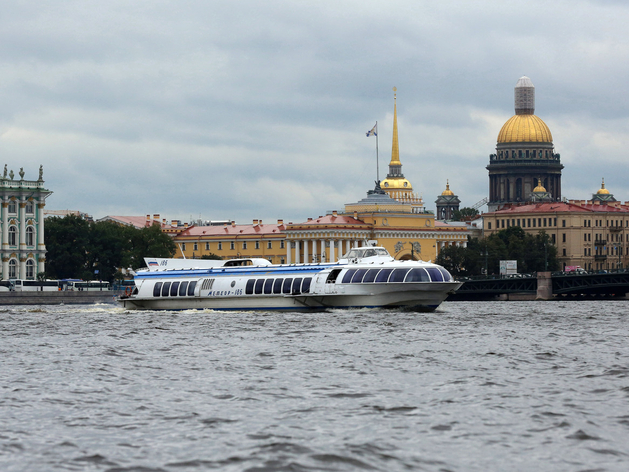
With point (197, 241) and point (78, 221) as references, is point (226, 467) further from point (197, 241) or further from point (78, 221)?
point (197, 241)

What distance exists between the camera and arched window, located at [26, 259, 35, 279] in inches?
4269

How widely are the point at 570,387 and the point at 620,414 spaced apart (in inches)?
139

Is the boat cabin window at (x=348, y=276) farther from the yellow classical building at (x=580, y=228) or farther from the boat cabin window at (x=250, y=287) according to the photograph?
the yellow classical building at (x=580, y=228)

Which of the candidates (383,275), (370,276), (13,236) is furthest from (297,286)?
(13,236)

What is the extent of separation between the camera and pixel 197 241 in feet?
516

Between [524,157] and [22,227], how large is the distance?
105 meters

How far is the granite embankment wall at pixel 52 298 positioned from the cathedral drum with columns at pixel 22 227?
12983 mm

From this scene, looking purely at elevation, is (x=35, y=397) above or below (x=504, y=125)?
below

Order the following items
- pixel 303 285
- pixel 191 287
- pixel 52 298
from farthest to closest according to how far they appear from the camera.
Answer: pixel 52 298 → pixel 191 287 → pixel 303 285

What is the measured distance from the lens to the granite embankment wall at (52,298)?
90.3m

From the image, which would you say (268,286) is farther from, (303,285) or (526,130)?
(526,130)

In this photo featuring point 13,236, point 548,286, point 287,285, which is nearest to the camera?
point 287,285

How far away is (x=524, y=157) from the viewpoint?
7726 inches

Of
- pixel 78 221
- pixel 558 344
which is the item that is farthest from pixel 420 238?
pixel 558 344
